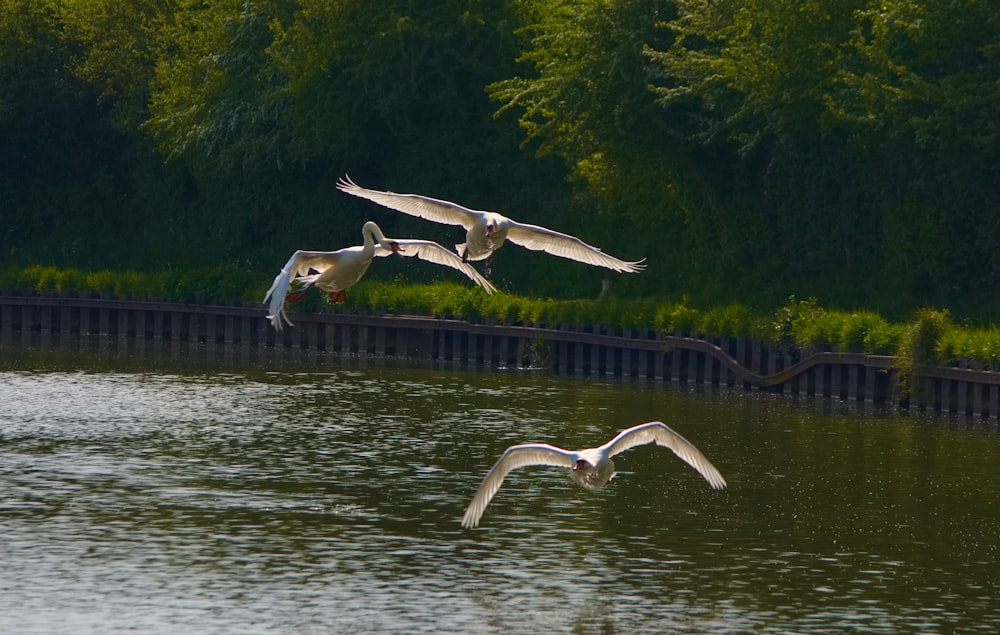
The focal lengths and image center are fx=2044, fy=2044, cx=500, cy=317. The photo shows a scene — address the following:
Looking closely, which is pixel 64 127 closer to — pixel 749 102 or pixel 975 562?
pixel 749 102

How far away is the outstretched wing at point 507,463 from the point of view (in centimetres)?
2362

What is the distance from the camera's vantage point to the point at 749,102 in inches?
1901

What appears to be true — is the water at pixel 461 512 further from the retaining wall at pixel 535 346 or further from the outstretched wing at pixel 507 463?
the retaining wall at pixel 535 346

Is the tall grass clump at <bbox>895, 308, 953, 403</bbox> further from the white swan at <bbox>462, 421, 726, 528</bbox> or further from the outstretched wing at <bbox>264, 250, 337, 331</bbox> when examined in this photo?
the white swan at <bbox>462, 421, 726, 528</bbox>

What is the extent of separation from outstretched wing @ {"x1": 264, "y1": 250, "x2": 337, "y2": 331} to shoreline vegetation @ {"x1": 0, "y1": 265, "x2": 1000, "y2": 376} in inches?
699

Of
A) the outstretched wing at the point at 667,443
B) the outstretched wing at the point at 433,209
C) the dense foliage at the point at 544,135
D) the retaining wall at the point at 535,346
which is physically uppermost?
the dense foliage at the point at 544,135

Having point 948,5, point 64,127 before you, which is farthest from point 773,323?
point 64,127

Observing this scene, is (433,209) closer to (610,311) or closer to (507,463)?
(507,463)

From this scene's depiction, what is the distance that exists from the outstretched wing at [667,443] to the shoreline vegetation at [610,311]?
686 inches

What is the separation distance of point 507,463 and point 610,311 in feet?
89.2

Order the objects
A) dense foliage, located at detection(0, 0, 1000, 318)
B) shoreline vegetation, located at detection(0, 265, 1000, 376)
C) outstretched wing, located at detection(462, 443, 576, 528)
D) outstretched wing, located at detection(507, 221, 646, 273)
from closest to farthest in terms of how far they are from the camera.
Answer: outstretched wing, located at detection(462, 443, 576, 528) < outstretched wing, located at detection(507, 221, 646, 273) < shoreline vegetation, located at detection(0, 265, 1000, 376) < dense foliage, located at detection(0, 0, 1000, 318)

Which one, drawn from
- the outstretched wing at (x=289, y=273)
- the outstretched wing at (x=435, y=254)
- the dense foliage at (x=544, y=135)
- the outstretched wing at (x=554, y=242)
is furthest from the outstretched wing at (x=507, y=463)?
the dense foliage at (x=544, y=135)

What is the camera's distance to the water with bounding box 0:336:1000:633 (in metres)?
23.9

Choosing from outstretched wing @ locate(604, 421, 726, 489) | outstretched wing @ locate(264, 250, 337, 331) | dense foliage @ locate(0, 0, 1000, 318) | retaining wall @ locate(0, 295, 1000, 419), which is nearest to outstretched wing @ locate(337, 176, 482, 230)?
outstretched wing @ locate(264, 250, 337, 331)
